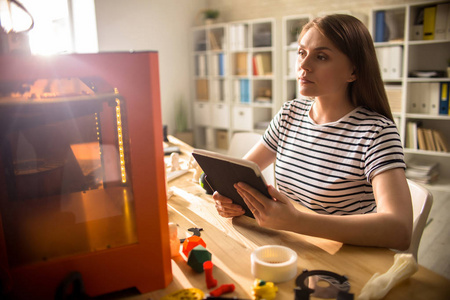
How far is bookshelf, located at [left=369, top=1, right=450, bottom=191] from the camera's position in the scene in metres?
3.46

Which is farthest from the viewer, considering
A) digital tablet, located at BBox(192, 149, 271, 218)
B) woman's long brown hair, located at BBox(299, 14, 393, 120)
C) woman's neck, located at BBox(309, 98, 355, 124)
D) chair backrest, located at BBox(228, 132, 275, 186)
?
chair backrest, located at BBox(228, 132, 275, 186)

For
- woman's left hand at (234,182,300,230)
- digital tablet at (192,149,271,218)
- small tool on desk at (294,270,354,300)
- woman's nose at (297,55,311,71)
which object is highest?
woman's nose at (297,55,311,71)

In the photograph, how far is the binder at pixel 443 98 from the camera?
3.43 m

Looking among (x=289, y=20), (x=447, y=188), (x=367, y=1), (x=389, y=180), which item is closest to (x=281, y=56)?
(x=289, y=20)

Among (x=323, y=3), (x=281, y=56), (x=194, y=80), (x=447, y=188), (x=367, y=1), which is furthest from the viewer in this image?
(x=194, y=80)

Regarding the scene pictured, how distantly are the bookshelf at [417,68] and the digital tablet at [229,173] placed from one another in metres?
3.00

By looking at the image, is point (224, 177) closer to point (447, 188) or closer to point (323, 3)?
point (447, 188)

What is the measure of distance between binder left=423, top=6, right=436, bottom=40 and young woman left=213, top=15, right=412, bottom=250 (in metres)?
2.56

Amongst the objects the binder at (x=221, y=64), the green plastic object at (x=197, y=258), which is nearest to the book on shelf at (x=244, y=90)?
the binder at (x=221, y=64)

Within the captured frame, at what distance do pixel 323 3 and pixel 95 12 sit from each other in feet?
8.50

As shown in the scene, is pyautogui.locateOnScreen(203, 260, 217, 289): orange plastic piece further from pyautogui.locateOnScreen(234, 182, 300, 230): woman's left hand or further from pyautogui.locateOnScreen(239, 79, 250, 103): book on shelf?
pyautogui.locateOnScreen(239, 79, 250, 103): book on shelf

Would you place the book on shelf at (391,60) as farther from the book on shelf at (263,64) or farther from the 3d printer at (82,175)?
the 3d printer at (82,175)

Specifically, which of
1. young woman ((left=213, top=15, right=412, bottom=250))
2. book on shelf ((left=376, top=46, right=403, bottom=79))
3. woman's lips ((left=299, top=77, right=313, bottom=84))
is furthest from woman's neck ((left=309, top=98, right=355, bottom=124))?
book on shelf ((left=376, top=46, right=403, bottom=79))

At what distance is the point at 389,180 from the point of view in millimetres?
1085
